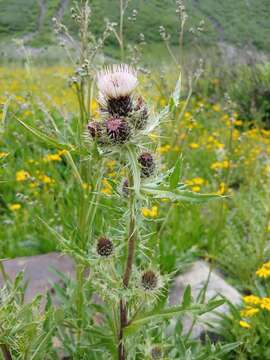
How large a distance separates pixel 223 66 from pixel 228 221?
6.58 metres

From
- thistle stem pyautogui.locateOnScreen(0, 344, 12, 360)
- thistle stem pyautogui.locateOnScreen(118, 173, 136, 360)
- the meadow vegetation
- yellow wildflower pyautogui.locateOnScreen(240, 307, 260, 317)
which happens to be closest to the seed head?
the meadow vegetation

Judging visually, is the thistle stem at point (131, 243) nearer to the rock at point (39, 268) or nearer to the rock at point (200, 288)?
the rock at point (200, 288)

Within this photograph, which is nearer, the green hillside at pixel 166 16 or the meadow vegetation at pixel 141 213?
the meadow vegetation at pixel 141 213

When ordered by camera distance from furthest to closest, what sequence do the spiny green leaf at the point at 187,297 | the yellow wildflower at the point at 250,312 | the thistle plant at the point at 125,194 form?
the yellow wildflower at the point at 250,312 < the spiny green leaf at the point at 187,297 < the thistle plant at the point at 125,194

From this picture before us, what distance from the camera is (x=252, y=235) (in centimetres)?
385

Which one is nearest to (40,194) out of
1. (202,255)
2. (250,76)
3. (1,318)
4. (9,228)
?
(9,228)

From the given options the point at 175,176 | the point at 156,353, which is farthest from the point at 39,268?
the point at 175,176

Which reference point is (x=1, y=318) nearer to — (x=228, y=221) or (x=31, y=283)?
(x=31, y=283)

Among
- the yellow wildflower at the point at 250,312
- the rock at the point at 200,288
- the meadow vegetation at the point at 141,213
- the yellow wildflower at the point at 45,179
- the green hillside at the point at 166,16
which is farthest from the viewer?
the green hillside at the point at 166,16

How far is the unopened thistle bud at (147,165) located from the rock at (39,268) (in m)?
1.74

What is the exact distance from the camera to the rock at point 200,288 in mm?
3032

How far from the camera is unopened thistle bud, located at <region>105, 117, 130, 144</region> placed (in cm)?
155

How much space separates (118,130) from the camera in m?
1.55

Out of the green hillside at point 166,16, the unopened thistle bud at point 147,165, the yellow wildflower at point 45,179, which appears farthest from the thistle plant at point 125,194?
the green hillside at point 166,16
